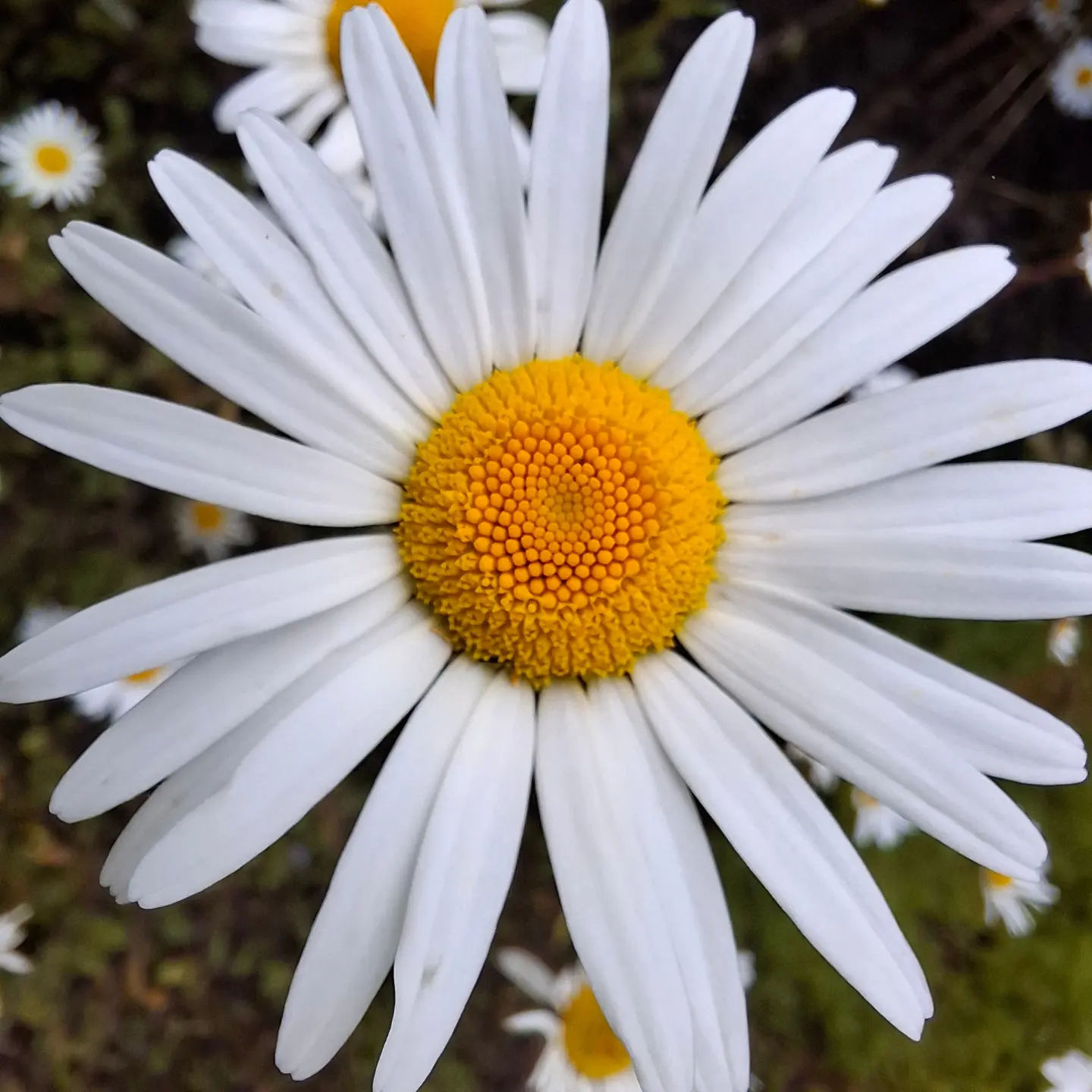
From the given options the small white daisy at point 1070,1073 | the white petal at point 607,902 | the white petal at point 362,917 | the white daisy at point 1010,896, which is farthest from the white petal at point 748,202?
the small white daisy at point 1070,1073

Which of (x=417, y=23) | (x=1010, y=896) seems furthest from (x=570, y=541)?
(x=1010, y=896)

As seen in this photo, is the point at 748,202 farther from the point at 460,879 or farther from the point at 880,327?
the point at 460,879

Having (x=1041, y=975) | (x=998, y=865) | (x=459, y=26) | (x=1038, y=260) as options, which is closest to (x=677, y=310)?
(x=459, y=26)

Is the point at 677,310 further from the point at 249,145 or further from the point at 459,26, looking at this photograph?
the point at 249,145

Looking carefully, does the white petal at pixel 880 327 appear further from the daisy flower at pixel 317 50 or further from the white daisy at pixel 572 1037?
the white daisy at pixel 572 1037

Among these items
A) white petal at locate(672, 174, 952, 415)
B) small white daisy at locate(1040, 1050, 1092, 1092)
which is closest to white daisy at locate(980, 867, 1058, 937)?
small white daisy at locate(1040, 1050, 1092, 1092)
